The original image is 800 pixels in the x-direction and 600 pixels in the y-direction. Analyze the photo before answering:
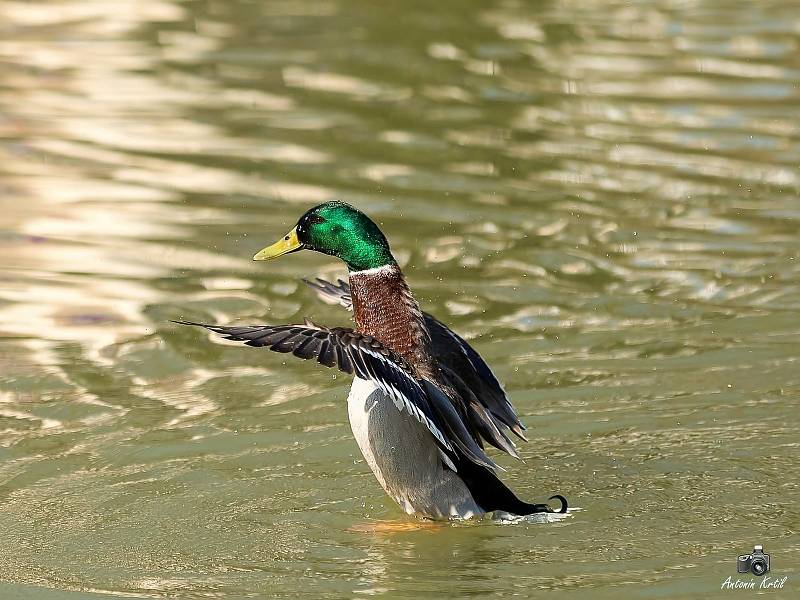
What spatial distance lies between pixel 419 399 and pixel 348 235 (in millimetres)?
1008

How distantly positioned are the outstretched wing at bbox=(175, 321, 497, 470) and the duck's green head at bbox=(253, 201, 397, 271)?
59cm

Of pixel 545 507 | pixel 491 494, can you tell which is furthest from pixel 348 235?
pixel 545 507

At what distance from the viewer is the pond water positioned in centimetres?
686

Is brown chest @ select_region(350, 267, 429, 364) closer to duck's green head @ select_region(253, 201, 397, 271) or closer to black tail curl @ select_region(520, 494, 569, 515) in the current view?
duck's green head @ select_region(253, 201, 397, 271)

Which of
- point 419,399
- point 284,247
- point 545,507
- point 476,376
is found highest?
point 284,247

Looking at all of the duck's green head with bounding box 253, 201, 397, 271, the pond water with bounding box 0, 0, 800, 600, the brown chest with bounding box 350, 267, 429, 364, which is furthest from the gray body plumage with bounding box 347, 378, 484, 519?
the duck's green head with bounding box 253, 201, 397, 271

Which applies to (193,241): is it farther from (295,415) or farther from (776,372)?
(776,372)

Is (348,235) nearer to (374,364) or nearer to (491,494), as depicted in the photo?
(374,364)

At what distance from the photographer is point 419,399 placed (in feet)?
22.0

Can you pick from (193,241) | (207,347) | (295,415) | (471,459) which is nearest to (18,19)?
Result: (193,241)

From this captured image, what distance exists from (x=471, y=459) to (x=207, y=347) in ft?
9.15

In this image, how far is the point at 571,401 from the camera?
8422 millimetres

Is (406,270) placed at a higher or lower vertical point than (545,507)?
higher

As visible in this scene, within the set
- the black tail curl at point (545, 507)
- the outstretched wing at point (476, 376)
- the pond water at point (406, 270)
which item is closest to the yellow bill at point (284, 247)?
the outstretched wing at point (476, 376)
